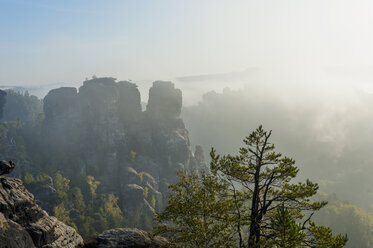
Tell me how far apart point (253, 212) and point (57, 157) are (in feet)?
476

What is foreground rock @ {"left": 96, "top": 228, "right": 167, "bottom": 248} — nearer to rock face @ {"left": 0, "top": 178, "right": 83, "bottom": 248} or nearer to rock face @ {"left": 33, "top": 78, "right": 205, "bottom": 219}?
rock face @ {"left": 0, "top": 178, "right": 83, "bottom": 248}

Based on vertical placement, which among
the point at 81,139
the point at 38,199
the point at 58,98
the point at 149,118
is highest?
the point at 58,98

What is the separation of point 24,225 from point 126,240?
8.76 metres

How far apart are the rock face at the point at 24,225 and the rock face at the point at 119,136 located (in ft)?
348

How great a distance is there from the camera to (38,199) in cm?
10256

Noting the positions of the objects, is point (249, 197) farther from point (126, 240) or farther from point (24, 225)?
point (24, 225)

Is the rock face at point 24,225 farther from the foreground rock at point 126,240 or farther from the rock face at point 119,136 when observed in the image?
the rock face at point 119,136

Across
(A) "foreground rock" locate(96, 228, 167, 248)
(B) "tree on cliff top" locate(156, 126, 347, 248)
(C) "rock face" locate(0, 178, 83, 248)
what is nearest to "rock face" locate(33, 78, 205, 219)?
(A) "foreground rock" locate(96, 228, 167, 248)

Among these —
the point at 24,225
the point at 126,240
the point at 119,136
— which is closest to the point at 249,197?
the point at 126,240

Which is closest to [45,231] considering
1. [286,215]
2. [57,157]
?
[286,215]

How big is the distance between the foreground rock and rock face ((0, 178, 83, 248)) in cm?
240

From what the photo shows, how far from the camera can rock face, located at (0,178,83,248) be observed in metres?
18.3

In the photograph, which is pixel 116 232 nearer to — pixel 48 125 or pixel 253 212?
pixel 253 212

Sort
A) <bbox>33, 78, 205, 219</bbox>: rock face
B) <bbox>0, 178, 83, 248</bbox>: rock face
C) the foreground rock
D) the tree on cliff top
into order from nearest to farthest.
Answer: the tree on cliff top, <bbox>0, 178, 83, 248</bbox>: rock face, the foreground rock, <bbox>33, 78, 205, 219</bbox>: rock face
